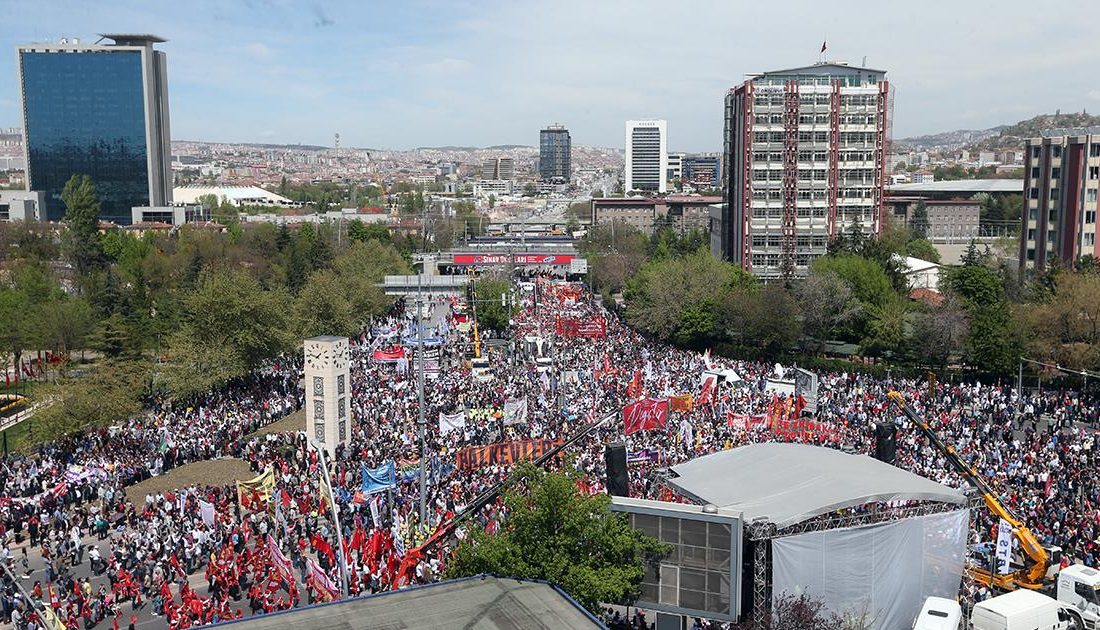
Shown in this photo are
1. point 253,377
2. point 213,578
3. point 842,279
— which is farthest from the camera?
point 842,279

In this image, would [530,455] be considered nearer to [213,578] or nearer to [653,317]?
[213,578]

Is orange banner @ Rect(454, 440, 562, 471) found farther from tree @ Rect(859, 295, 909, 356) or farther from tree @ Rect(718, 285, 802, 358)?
tree @ Rect(859, 295, 909, 356)

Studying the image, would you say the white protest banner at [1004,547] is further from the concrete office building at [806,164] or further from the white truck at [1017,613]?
the concrete office building at [806,164]

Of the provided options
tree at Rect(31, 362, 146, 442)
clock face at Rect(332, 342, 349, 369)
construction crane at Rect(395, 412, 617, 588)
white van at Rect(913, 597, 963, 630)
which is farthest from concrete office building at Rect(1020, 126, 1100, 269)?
tree at Rect(31, 362, 146, 442)

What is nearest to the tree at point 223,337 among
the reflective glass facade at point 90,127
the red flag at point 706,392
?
the red flag at point 706,392

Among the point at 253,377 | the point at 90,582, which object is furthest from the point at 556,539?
the point at 253,377

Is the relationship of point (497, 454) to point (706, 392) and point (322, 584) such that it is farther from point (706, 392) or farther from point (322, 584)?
point (706, 392)
